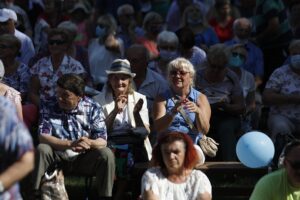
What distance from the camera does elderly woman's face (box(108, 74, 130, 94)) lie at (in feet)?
29.4

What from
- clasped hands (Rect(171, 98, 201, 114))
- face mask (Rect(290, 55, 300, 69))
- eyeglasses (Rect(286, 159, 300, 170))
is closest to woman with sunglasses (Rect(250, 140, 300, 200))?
eyeglasses (Rect(286, 159, 300, 170))

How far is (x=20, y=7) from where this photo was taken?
12852mm

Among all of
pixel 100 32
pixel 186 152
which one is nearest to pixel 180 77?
pixel 186 152

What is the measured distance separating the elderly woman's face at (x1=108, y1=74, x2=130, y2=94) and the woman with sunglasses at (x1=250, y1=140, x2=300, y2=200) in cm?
250

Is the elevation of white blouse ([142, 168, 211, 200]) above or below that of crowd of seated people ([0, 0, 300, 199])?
below

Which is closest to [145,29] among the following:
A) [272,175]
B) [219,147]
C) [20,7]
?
[20,7]

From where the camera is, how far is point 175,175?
23.6ft

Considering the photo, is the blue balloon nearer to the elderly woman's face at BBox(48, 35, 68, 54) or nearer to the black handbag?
the black handbag

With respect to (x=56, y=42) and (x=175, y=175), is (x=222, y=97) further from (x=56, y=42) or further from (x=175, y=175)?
(x=175, y=175)

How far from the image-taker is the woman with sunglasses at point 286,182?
671 cm

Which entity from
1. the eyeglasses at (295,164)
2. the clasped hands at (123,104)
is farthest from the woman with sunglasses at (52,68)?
the eyeglasses at (295,164)

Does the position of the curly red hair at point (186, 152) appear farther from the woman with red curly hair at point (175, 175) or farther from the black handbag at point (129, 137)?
the black handbag at point (129, 137)

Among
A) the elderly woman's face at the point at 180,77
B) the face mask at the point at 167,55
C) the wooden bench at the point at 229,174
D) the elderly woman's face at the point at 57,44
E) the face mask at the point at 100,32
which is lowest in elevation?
the wooden bench at the point at 229,174

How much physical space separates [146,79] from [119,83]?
927 mm
